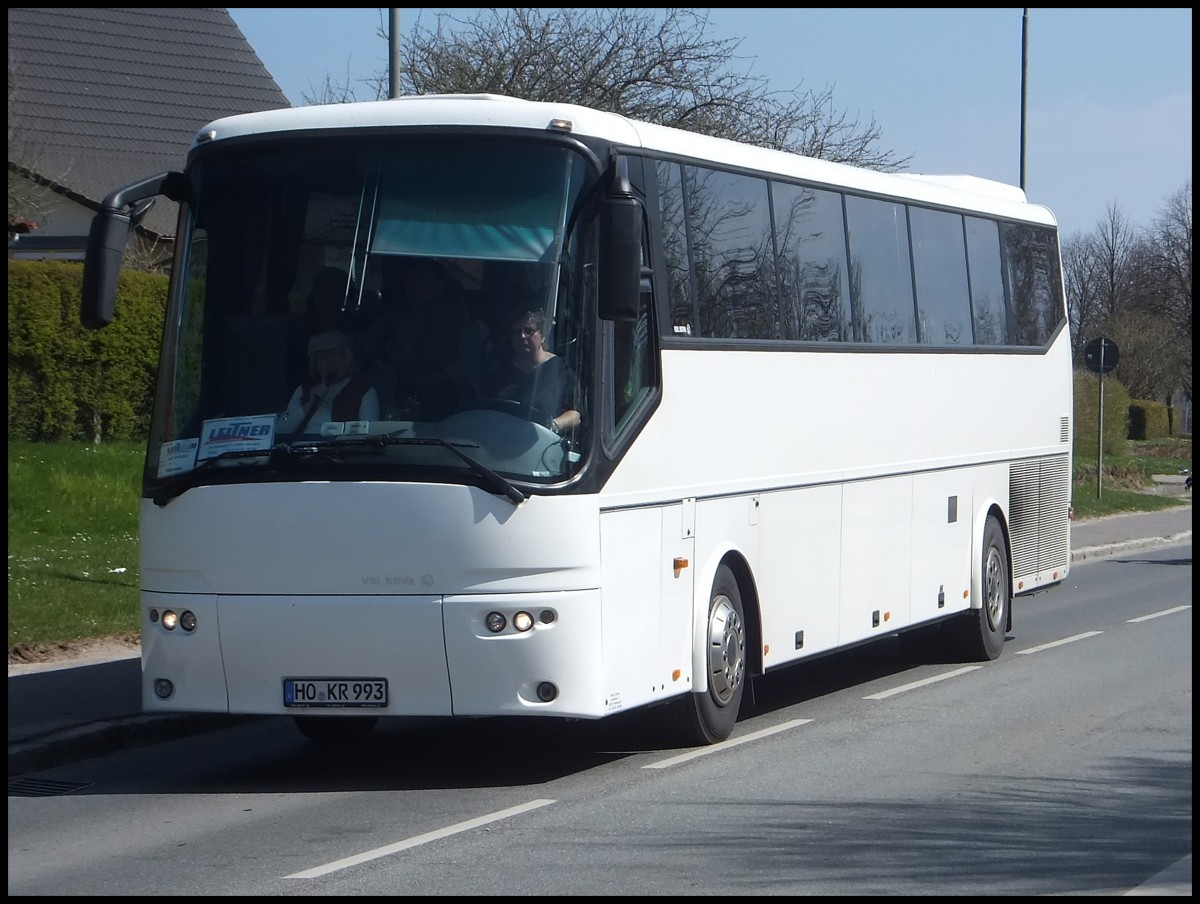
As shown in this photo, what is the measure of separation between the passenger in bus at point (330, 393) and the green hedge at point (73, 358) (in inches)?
593

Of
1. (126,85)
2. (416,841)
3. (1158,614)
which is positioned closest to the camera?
(416,841)

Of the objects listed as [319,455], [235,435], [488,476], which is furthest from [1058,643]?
[235,435]

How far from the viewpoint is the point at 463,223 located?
9.02m

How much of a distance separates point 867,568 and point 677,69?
55.2 feet

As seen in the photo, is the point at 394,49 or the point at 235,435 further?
the point at 394,49

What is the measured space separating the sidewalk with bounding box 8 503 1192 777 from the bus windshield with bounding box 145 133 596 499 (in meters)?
1.78

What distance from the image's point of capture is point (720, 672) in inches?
408

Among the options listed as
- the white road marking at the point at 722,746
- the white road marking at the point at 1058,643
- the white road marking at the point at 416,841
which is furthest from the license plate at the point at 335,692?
the white road marking at the point at 1058,643

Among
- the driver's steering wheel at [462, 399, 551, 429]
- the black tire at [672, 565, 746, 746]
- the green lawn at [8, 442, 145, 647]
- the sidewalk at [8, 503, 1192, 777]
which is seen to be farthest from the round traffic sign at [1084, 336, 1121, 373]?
the driver's steering wheel at [462, 399, 551, 429]

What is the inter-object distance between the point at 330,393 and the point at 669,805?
2.60m

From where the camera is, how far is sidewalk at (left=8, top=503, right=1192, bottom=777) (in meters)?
10.0

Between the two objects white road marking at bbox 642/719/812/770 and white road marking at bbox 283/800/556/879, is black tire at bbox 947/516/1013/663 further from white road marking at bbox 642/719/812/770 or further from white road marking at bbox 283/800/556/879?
white road marking at bbox 283/800/556/879

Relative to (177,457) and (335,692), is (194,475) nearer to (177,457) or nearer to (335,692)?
(177,457)

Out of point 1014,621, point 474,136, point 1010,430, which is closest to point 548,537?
point 474,136
